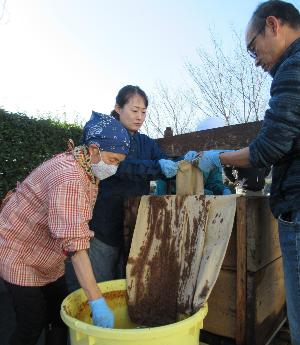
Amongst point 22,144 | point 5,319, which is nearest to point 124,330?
point 5,319

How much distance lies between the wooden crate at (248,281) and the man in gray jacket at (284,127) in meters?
0.32

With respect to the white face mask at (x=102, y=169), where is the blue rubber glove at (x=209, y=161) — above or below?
above

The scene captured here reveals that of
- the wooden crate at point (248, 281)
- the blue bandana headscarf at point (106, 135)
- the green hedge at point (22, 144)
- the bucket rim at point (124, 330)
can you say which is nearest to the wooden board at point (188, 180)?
the wooden crate at point (248, 281)

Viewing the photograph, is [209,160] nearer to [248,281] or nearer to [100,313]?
[248,281]

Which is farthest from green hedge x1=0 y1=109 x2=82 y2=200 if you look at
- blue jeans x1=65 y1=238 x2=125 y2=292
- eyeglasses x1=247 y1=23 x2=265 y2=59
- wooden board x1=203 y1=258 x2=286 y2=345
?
eyeglasses x1=247 y1=23 x2=265 y2=59

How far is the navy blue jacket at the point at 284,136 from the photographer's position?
1343mm

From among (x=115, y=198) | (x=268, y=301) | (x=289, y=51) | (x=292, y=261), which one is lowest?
(x=268, y=301)

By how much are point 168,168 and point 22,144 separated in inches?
159

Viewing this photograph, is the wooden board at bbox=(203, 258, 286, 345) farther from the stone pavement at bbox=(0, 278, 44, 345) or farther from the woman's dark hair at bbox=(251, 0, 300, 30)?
the stone pavement at bbox=(0, 278, 44, 345)

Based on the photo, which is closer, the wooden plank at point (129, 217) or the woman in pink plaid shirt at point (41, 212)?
the woman in pink plaid shirt at point (41, 212)

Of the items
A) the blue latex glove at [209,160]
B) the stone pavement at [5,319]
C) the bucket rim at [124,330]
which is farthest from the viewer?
the stone pavement at [5,319]

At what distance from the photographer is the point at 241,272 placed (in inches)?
72.1

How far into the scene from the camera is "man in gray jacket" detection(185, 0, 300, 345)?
136 centimetres

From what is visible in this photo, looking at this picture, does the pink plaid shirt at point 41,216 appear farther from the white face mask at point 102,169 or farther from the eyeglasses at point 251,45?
the eyeglasses at point 251,45
